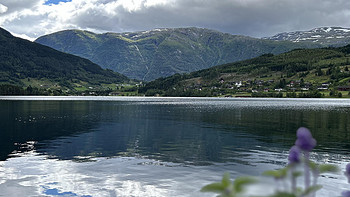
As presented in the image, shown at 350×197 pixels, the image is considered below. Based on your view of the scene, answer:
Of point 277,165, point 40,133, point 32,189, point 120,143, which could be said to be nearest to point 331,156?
point 277,165

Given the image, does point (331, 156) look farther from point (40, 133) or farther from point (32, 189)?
point (40, 133)

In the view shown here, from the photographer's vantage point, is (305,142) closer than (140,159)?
Yes

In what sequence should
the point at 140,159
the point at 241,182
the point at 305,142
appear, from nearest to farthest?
1. the point at 241,182
2. the point at 305,142
3. the point at 140,159

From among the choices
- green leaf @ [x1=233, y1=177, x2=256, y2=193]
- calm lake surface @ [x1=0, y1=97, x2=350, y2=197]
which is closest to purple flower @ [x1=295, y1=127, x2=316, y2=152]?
green leaf @ [x1=233, y1=177, x2=256, y2=193]

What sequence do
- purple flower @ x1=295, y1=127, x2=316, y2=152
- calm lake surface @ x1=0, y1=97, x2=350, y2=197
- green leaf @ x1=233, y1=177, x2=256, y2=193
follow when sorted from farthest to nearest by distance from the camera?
calm lake surface @ x1=0, y1=97, x2=350, y2=197 → purple flower @ x1=295, y1=127, x2=316, y2=152 → green leaf @ x1=233, y1=177, x2=256, y2=193

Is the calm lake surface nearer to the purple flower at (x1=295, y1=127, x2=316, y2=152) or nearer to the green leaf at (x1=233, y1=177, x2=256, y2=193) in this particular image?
the purple flower at (x1=295, y1=127, x2=316, y2=152)

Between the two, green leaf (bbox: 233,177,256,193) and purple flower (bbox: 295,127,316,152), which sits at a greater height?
purple flower (bbox: 295,127,316,152)

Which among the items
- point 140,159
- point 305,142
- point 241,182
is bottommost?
point 140,159

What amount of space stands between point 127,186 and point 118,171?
5.23 m

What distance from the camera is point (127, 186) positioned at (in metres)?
25.9

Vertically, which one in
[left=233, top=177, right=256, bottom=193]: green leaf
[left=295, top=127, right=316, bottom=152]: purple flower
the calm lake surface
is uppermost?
[left=295, top=127, right=316, bottom=152]: purple flower

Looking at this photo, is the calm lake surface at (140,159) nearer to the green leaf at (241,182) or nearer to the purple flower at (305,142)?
the purple flower at (305,142)

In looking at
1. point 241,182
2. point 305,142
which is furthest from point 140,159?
point 241,182

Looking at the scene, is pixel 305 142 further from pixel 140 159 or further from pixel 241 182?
pixel 140 159
